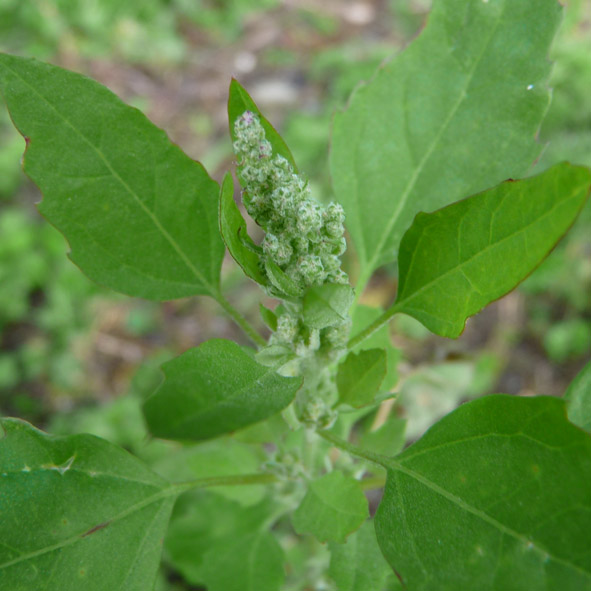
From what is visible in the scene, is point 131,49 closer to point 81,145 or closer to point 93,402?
point 93,402

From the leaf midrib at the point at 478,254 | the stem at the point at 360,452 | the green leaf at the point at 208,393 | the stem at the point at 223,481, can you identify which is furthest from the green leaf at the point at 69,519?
the leaf midrib at the point at 478,254

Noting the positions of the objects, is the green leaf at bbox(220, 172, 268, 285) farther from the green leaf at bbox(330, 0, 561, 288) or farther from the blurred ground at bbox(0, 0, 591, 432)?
the blurred ground at bbox(0, 0, 591, 432)

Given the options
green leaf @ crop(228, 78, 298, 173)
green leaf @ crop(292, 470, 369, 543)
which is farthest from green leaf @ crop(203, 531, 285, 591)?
green leaf @ crop(228, 78, 298, 173)

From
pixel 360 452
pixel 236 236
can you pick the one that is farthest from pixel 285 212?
pixel 360 452

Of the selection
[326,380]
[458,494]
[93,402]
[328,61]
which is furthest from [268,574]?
[328,61]

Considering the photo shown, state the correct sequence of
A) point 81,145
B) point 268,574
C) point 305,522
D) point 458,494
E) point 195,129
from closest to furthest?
1. point 458,494
2. point 81,145
3. point 305,522
4. point 268,574
5. point 195,129

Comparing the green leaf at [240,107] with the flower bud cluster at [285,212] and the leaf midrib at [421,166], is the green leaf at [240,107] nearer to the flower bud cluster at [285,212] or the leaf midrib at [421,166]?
the flower bud cluster at [285,212]

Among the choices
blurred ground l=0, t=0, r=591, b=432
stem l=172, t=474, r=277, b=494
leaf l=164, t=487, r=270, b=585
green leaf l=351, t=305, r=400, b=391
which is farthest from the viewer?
blurred ground l=0, t=0, r=591, b=432
